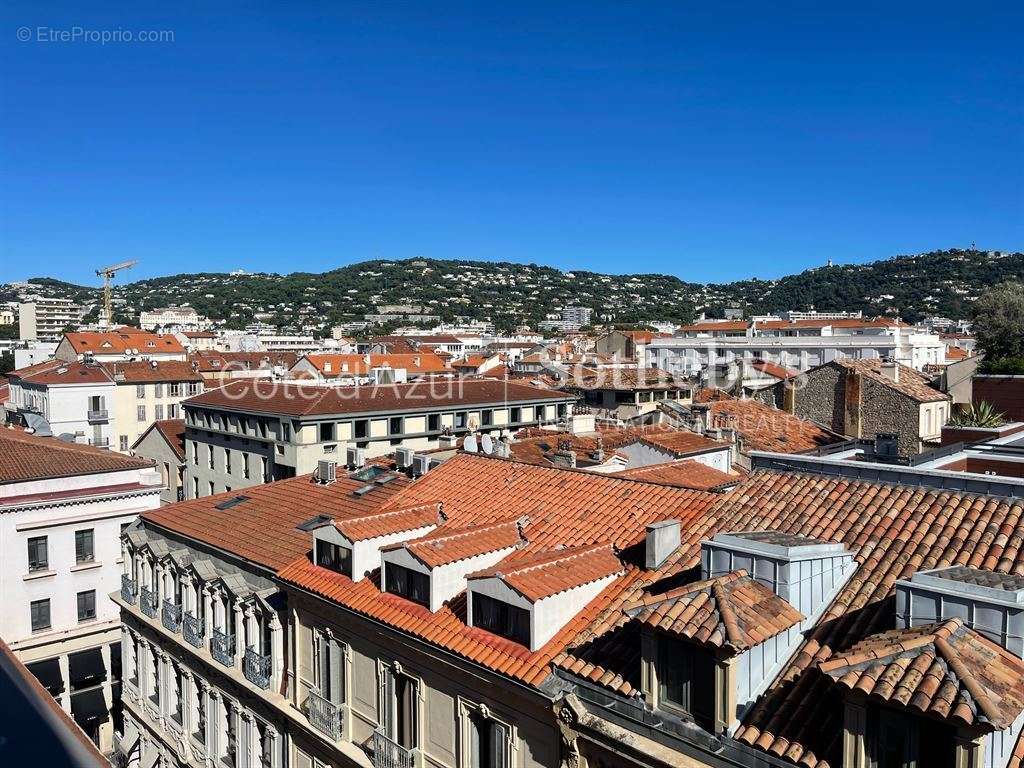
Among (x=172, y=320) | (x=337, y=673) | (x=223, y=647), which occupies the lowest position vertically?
(x=223, y=647)

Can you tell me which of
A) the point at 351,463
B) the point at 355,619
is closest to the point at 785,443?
the point at 351,463

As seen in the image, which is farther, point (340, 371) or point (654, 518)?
point (340, 371)

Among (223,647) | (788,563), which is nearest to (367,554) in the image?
(223,647)

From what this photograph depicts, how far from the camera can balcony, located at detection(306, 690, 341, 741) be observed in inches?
528

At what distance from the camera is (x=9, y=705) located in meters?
2.20

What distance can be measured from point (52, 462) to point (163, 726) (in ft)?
39.3

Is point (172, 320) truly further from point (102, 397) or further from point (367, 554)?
point (367, 554)

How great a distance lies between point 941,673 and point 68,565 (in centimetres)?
2802

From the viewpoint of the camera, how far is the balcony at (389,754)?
11797mm

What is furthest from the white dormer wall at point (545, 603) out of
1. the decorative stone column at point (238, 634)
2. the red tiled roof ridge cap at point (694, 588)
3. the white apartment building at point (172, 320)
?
the white apartment building at point (172, 320)

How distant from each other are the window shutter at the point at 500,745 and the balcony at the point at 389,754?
1.80 metres

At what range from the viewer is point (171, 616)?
19328 millimetres

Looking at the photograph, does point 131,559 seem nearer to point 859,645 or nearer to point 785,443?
point 859,645

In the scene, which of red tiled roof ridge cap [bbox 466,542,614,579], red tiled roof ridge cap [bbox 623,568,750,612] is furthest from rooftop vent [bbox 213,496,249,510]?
red tiled roof ridge cap [bbox 623,568,750,612]
